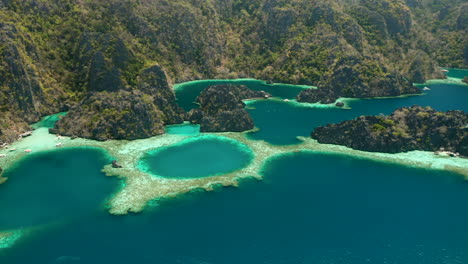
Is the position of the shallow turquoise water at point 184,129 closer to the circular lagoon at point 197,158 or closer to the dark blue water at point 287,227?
the circular lagoon at point 197,158

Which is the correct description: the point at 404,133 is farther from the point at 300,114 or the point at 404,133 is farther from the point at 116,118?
the point at 116,118

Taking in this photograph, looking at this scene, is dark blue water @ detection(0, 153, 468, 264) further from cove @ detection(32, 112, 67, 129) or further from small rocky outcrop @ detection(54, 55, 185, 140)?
cove @ detection(32, 112, 67, 129)

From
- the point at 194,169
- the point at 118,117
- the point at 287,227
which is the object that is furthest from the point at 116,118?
the point at 287,227

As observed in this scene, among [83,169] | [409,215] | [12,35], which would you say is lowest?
[409,215]

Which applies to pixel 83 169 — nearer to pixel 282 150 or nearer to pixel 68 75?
pixel 282 150

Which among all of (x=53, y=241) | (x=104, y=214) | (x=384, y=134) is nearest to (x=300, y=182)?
(x=384, y=134)

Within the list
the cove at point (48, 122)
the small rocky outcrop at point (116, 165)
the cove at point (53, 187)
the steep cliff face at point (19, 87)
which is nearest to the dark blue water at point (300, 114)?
the small rocky outcrop at point (116, 165)

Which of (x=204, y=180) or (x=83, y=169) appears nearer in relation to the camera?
(x=204, y=180)

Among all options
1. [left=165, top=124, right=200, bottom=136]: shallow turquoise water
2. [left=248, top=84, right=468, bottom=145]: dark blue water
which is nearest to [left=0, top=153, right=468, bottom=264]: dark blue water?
[left=248, top=84, right=468, bottom=145]: dark blue water
